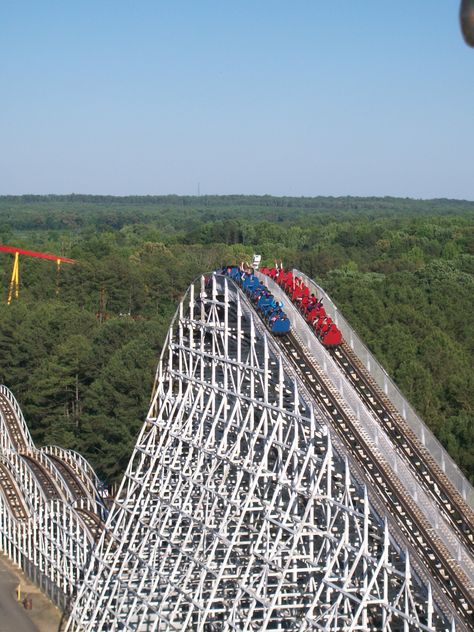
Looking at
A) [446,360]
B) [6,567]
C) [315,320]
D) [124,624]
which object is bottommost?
[6,567]

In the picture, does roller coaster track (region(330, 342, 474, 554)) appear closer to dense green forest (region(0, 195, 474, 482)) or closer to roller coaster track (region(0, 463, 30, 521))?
dense green forest (region(0, 195, 474, 482))

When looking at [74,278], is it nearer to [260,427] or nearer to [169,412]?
[169,412]

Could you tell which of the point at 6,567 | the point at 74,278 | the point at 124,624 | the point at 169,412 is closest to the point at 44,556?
the point at 6,567

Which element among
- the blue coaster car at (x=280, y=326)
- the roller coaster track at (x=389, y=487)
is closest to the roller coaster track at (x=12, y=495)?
the blue coaster car at (x=280, y=326)

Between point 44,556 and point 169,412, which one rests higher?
point 169,412

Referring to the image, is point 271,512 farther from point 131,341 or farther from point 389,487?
point 131,341

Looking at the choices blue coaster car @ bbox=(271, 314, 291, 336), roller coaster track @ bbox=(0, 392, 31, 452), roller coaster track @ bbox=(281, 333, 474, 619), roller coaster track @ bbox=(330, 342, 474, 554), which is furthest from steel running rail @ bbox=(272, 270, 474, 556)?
roller coaster track @ bbox=(0, 392, 31, 452)
